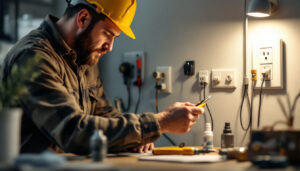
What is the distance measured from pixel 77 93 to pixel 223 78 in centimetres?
78

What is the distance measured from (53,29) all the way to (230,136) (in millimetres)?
1005

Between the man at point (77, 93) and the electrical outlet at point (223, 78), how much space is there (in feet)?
1.43

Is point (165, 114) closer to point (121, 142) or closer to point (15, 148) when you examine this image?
point (121, 142)

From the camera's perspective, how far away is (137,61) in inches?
100.0

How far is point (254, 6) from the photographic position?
2023mm

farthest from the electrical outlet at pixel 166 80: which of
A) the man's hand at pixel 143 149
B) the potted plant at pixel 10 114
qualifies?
the potted plant at pixel 10 114

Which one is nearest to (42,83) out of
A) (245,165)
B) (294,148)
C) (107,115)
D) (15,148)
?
(15,148)

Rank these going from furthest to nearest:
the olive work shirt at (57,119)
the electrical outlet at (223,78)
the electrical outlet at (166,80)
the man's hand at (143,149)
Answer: the electrical outlet at (166,80)
the electrical outlet at (223,78)
the man's hand at (143,149)
the olive work shirt at (57,119)

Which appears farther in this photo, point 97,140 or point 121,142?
point 121,142

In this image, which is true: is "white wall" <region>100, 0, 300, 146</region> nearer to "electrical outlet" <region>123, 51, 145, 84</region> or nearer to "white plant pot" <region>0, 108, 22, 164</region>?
"electrical outlet" <region>123, 51, 145, 84</region>

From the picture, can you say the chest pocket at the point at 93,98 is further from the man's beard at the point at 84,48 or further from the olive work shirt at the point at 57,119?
the olive work shirt at the point at 57,119

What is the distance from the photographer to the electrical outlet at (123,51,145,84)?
2.53m

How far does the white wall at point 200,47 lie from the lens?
2061 millimetres

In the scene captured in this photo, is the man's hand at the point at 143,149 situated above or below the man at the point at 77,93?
below
